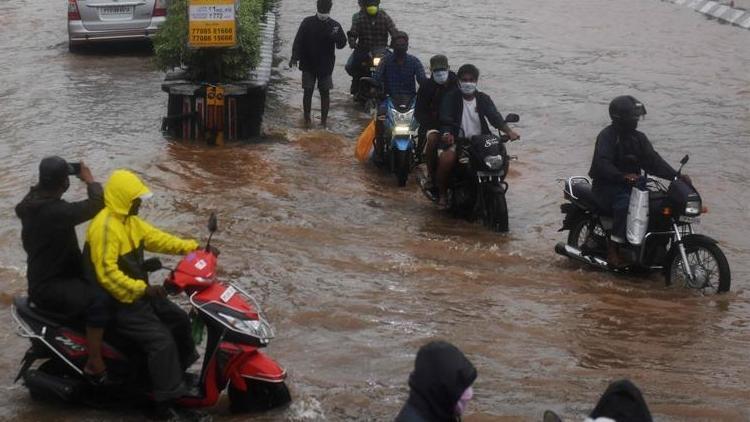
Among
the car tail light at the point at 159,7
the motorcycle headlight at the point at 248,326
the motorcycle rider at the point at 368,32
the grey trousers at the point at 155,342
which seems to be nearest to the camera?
the motorcycle headlight at the point at 248,326

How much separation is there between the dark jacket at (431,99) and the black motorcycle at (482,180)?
71cm

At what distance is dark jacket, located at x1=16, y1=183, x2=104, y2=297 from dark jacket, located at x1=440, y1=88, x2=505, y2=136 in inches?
221

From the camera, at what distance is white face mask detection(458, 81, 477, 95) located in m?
11.5

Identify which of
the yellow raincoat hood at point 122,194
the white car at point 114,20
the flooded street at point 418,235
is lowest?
the flooded street at point 418,235

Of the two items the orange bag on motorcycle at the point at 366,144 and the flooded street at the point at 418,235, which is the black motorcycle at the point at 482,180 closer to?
the flooded street at the point at 418,235

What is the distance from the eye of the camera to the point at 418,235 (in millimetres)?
11016

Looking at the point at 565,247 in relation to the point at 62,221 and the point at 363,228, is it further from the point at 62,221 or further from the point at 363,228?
the point at 62,221

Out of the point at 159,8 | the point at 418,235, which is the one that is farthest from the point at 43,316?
the point at 159,8

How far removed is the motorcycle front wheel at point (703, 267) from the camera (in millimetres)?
9133

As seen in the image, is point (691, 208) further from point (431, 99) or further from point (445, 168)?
point (431, 99)

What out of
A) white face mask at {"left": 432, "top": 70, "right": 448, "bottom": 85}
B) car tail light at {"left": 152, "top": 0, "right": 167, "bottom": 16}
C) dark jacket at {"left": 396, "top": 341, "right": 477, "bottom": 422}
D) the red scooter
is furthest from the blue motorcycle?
dark jacket at {"left": 396, "top": 341, "right": 477, "bottom": 422}

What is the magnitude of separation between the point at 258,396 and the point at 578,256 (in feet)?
14.2

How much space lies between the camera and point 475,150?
11180 millimetres

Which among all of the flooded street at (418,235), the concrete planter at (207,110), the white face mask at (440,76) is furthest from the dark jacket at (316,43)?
the white face mask at (440,76)
